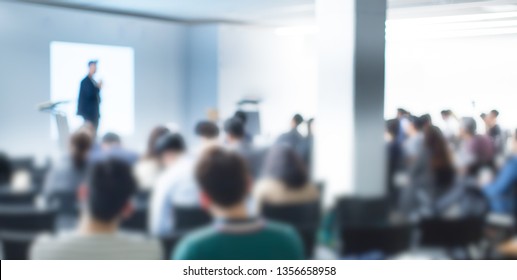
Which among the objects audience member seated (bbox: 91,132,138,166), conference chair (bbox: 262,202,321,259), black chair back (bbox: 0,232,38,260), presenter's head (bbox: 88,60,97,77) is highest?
presenter's head (bbox: 88,60,97,77)

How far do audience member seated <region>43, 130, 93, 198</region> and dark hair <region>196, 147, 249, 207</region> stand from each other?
0.48 metres

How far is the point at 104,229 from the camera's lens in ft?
8.64

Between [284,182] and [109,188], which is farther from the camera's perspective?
[284,182]

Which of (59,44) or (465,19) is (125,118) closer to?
(59,44)

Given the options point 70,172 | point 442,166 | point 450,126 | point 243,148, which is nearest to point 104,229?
point 70,172

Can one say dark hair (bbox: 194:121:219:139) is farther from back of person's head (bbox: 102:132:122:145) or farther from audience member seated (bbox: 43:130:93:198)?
audience member seated (bbox: 43:130:93:198)

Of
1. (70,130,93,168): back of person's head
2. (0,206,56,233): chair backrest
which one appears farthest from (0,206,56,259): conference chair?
(70,130,93,168): back of person's head

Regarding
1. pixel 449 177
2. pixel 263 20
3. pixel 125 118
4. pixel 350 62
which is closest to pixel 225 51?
pixel 263 20

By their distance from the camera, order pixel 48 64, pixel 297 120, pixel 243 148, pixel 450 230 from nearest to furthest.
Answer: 1. pixel 243 148
2. pixel 450 230
3. pixel 297 120
4. pixel 48 64

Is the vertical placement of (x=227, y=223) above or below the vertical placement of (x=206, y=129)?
below

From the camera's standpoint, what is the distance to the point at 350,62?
3395 millimetres

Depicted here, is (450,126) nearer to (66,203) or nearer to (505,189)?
(505,189)

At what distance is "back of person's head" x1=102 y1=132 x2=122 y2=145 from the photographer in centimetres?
264

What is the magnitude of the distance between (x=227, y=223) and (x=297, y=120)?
2.30ft
